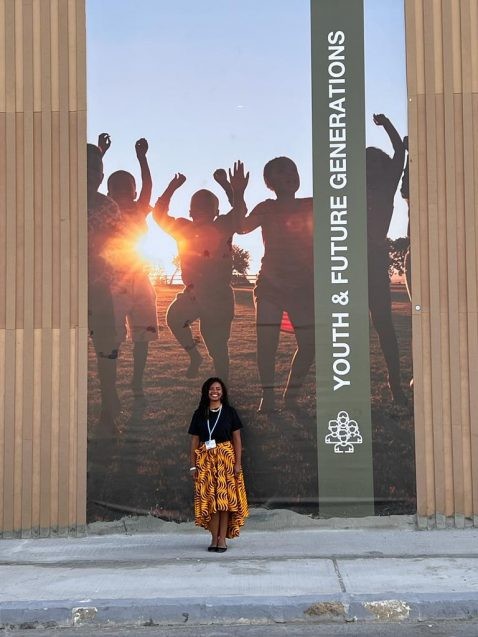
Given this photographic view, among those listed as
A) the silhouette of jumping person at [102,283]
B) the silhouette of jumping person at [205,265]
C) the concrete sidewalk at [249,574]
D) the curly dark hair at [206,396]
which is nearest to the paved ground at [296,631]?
the concrete sidewalk at [249,574]

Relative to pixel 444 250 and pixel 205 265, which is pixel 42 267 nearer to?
pixel 205 265

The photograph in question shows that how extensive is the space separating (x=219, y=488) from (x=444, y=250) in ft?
11.4

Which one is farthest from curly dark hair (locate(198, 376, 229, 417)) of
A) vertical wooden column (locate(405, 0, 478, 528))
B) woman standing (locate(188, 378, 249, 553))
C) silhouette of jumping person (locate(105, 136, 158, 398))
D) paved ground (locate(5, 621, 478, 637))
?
paved ground (locate(5, 621, 478, 637))

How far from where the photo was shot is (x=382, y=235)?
8.25 m

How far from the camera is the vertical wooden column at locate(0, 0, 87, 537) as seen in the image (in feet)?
26.7

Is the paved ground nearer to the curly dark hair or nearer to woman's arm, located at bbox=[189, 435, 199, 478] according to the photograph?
woman's arm, located at bbox=[189, 435, 199, 478]

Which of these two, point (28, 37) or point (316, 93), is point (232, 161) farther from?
point (28, 37)

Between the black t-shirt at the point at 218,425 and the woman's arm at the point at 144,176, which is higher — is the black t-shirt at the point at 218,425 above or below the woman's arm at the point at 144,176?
below

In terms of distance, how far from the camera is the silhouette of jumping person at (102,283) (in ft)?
27.2

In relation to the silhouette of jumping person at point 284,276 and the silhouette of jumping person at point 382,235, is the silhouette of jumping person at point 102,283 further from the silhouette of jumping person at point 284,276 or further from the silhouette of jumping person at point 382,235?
the silhouette of jumping person at point 382,235

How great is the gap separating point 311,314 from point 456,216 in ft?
6.17

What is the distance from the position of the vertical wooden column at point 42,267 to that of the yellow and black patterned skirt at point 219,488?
1.49 metres

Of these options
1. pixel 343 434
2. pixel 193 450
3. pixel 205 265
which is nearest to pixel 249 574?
pixel 193 450

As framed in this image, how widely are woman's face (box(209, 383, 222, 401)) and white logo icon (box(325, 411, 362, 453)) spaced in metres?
1.37
